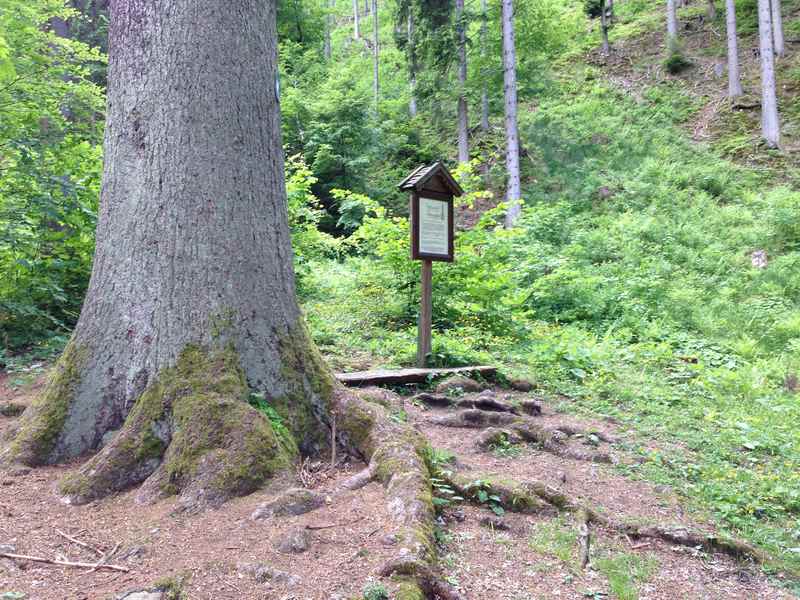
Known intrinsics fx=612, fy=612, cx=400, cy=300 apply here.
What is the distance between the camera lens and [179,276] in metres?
3.76

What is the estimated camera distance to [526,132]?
21203mm

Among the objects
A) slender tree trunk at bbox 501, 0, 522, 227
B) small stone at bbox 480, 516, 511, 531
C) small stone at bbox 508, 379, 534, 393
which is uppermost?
slender tree trunk at bbox 501, 0, 522, 227

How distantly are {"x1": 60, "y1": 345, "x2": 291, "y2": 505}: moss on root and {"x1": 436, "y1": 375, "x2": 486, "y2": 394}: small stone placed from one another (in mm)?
3077

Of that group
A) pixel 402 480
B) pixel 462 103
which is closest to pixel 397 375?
pixel 402 480

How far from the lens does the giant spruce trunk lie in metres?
3.64

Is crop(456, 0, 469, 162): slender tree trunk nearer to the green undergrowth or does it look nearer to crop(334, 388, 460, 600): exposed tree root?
the green undergrowth

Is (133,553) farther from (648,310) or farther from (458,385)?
(648,310)

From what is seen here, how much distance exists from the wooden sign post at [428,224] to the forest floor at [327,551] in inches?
122

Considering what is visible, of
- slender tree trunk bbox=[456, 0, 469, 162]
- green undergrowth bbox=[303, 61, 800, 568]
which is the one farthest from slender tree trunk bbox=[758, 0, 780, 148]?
slender tree trunk bbox=[456, 0, 469, 162]

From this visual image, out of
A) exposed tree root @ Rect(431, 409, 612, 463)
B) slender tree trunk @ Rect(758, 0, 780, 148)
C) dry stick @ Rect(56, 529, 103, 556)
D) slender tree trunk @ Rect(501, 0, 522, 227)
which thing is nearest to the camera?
dry stick @ Rect(56, 529, 103, 556)

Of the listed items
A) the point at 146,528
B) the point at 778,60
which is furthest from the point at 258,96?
the point at 778,60

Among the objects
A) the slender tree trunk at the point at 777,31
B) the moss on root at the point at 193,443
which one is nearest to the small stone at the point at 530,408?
the moss on root at the point at 193,443

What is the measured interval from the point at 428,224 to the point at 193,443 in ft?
15.0

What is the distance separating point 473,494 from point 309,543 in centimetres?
135
